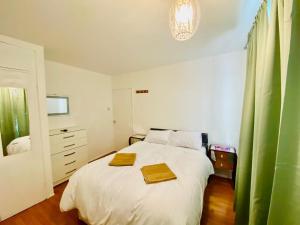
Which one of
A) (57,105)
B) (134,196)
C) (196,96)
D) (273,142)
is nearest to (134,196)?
(134,196)

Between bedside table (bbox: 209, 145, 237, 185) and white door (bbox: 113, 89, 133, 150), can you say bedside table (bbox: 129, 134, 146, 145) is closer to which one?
white door (bbox: 113, 89, 133, 150)

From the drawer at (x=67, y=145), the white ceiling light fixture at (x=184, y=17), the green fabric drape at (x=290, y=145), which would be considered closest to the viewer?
the green fabric drape at (x=290, y=145)

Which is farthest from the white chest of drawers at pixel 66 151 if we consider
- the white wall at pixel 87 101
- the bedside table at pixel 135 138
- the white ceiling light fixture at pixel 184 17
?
the white ceiling light fixture at pixel 184 17

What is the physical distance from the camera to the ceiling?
4.34 feet

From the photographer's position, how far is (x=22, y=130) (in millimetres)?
1937

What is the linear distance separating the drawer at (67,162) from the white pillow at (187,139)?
6.29 feet

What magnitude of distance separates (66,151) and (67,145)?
113 millimetres

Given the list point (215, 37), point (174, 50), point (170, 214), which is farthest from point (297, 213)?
point (174, 50)

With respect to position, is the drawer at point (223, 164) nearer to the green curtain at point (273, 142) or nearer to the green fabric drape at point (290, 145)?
the green curtain at point (273, 142)

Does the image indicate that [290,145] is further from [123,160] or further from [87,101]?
[87,101]

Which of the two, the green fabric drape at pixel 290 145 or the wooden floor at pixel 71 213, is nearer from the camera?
the green fabric drape at pixel 290 145

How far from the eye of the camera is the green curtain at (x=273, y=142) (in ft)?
2.08

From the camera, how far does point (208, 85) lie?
2.72 metres

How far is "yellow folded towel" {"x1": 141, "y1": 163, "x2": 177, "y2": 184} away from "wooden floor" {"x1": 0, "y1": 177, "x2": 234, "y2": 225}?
78 centimetres
